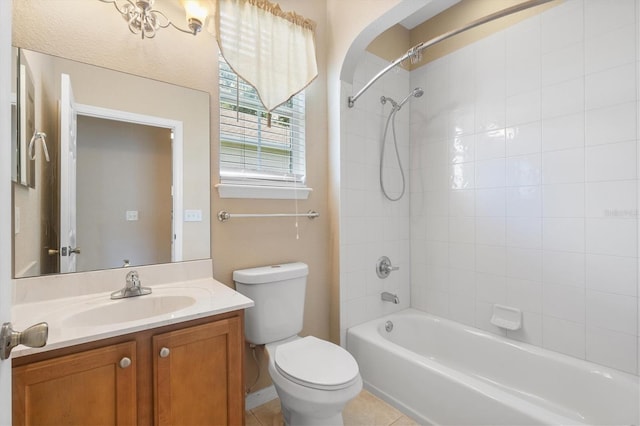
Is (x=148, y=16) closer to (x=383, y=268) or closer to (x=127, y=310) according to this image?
(x=127, y=310)

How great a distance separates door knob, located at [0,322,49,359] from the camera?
601 mm

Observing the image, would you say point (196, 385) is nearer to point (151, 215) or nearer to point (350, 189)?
point (151, 215)

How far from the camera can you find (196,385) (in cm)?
122

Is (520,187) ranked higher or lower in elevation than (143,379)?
higher

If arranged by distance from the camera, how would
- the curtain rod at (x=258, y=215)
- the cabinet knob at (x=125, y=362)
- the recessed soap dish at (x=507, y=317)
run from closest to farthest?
the cabinet knob at (x=125, y=362) < the curtain rod at (x=258, y=215) < the recessed soap dish at (x=507, y=317)

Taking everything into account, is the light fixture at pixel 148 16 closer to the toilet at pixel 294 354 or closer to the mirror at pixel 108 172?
the mirror at pixel 108 172

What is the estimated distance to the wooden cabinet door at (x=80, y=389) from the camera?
0.93 meters

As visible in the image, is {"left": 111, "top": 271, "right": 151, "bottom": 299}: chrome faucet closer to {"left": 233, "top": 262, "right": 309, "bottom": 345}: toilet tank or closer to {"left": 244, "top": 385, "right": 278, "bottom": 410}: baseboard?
Result: {"left": 233, "top": 262, "right": 309, "bottom": 345}: toilet tank

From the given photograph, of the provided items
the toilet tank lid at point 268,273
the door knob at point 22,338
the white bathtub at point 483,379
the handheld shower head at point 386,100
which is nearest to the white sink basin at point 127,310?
the toilet tank lid at point 268,273

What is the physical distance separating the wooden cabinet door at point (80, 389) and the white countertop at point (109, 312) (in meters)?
0.06

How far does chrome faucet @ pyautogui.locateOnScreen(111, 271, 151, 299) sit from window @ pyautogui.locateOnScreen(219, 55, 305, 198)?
0.66m

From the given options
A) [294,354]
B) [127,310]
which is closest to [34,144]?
[127,310]

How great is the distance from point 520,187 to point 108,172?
2335mm

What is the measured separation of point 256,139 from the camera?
1941mm
